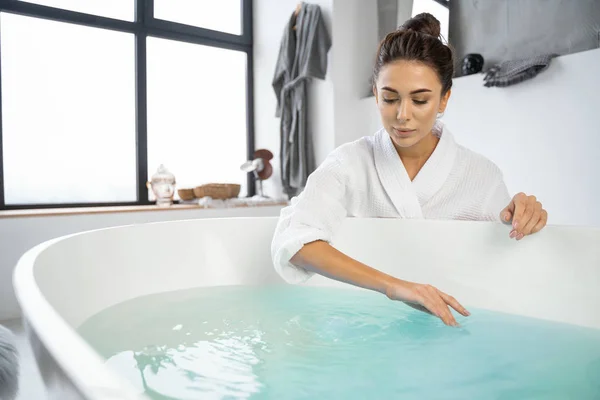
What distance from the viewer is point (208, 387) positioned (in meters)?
0.75

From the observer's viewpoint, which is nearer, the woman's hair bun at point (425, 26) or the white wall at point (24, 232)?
the woman's hair bun at point (425, 26)

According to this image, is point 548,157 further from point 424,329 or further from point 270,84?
point 270,84

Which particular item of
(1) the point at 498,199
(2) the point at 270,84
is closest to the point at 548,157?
(1) the point at 498,199

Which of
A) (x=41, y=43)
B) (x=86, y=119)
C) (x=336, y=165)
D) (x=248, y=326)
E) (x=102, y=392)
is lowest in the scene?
(x=248, y=326)

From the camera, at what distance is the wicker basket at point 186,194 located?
125 inches

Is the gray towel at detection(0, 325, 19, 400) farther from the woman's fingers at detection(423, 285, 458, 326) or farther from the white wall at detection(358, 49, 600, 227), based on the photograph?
the white wall at detection(358, 49, 600, 227)

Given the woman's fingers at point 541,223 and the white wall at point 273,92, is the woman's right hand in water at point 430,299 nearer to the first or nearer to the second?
the woman's fingers at point 541,223

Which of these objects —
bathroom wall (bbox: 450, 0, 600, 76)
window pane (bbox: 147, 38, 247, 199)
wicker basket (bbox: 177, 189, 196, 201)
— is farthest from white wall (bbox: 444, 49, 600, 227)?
window pane (bbox: 147, 38, 247, 199)

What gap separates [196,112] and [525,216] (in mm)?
2686

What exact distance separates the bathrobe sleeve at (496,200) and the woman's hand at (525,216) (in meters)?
0.14

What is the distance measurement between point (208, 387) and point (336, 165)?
73cm

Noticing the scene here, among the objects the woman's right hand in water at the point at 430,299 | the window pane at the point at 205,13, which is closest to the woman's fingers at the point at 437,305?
the woman's right hand in water at the point at 430,299

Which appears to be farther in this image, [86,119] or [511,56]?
[86,119]

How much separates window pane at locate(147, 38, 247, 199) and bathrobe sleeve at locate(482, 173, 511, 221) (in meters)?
2.39
